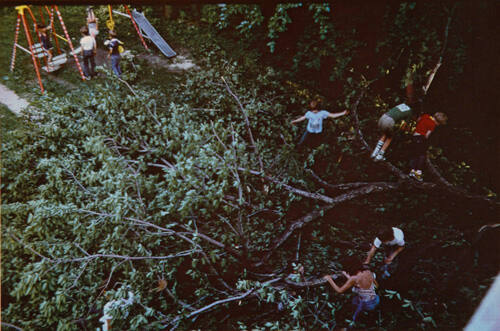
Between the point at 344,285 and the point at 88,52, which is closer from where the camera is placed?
the point at 344,285

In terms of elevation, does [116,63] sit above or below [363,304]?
above

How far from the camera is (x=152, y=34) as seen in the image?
12.6 feet

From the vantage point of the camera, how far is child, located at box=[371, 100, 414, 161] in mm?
3598

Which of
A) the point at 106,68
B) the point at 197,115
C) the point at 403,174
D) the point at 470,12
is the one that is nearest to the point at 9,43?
the point at 106,68

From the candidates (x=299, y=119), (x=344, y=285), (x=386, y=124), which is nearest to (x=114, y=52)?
(x=299, y=119)

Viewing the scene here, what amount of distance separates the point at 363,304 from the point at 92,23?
435 cm

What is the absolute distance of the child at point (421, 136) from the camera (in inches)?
139

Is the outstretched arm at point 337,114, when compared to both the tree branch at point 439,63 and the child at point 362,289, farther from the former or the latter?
the child at point 362,289

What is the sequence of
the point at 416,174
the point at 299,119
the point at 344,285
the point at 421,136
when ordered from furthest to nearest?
the point at 299,119 → the point at 416,174 → the point at 421,136 → the point at 344,285

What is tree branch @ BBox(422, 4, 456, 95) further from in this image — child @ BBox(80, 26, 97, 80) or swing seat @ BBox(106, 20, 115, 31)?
child @ BBox(80, 26, 97, 80)

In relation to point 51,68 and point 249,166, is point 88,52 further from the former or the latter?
point 249,166

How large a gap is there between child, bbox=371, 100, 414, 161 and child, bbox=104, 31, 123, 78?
3.17 meters

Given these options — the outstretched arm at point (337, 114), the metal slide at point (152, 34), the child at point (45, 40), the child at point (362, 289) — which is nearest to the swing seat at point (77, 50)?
the child at point (45, 40)

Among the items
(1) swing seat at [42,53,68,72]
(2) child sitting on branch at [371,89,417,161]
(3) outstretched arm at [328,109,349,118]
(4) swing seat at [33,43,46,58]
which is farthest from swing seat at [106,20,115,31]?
(2) child sitting on branch at [371,89,417,161]
